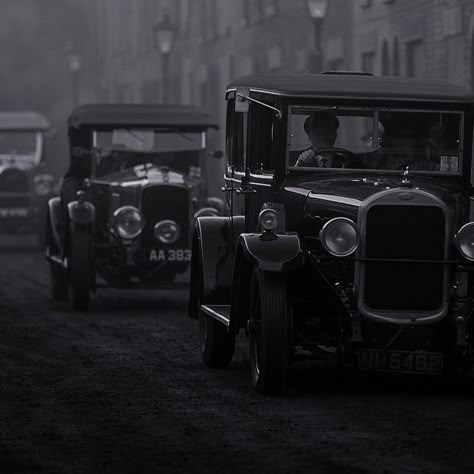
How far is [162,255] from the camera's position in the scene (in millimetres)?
16203

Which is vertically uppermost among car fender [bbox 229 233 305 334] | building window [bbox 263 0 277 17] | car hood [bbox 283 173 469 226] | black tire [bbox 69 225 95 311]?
building window [bbox 263 0 277 17]

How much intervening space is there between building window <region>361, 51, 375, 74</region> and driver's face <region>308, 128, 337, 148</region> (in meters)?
19.4

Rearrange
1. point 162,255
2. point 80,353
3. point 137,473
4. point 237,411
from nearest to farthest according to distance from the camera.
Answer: point 137,473 → point 237,411 → point 80,353 → point 162,255

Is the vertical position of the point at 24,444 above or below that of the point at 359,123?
below

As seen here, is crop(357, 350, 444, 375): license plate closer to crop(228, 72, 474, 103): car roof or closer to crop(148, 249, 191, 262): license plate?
crop(228, 72, 474, 103): car roof

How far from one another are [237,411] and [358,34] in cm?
2188

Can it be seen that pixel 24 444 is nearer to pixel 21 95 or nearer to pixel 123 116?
pixel 123 116

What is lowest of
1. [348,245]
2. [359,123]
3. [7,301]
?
[7,301]

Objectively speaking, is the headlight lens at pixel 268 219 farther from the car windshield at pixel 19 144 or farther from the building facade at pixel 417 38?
the car windshield at pixel 19 144

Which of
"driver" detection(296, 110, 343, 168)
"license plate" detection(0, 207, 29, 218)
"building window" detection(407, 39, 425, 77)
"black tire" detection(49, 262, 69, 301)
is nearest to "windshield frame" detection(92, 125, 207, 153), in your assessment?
"black tire" detection(49, 262, 69, 301)

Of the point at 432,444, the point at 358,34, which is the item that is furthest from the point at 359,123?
the point at 358,34

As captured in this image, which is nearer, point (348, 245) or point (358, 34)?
point (348, 245)

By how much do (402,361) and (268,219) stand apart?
121cm

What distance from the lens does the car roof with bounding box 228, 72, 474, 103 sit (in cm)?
1042
